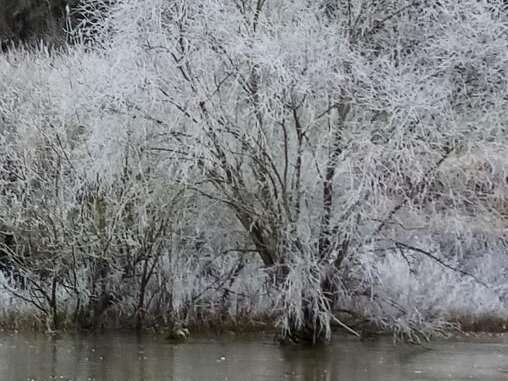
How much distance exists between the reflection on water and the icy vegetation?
1.59ft

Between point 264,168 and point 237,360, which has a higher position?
point 264,168

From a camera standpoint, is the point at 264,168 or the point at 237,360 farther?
the point at 264,168

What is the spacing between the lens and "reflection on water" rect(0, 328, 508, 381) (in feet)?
42.1

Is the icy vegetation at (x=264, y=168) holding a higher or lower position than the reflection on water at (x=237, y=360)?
higher

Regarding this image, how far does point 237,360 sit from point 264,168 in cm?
270

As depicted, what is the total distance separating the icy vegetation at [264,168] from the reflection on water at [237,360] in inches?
19.0

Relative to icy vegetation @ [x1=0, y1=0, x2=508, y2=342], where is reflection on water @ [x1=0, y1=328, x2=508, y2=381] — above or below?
below

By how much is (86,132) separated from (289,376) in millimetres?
5371

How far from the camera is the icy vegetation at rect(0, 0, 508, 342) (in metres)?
13.9

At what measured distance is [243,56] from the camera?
1373 centimetres

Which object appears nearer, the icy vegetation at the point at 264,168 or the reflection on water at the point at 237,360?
the reflection on water at the point at 237,360

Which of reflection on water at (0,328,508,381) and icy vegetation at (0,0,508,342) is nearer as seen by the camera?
reflection on water at (0,328,508,381)

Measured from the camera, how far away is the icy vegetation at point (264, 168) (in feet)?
45.5

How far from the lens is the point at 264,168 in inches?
569
